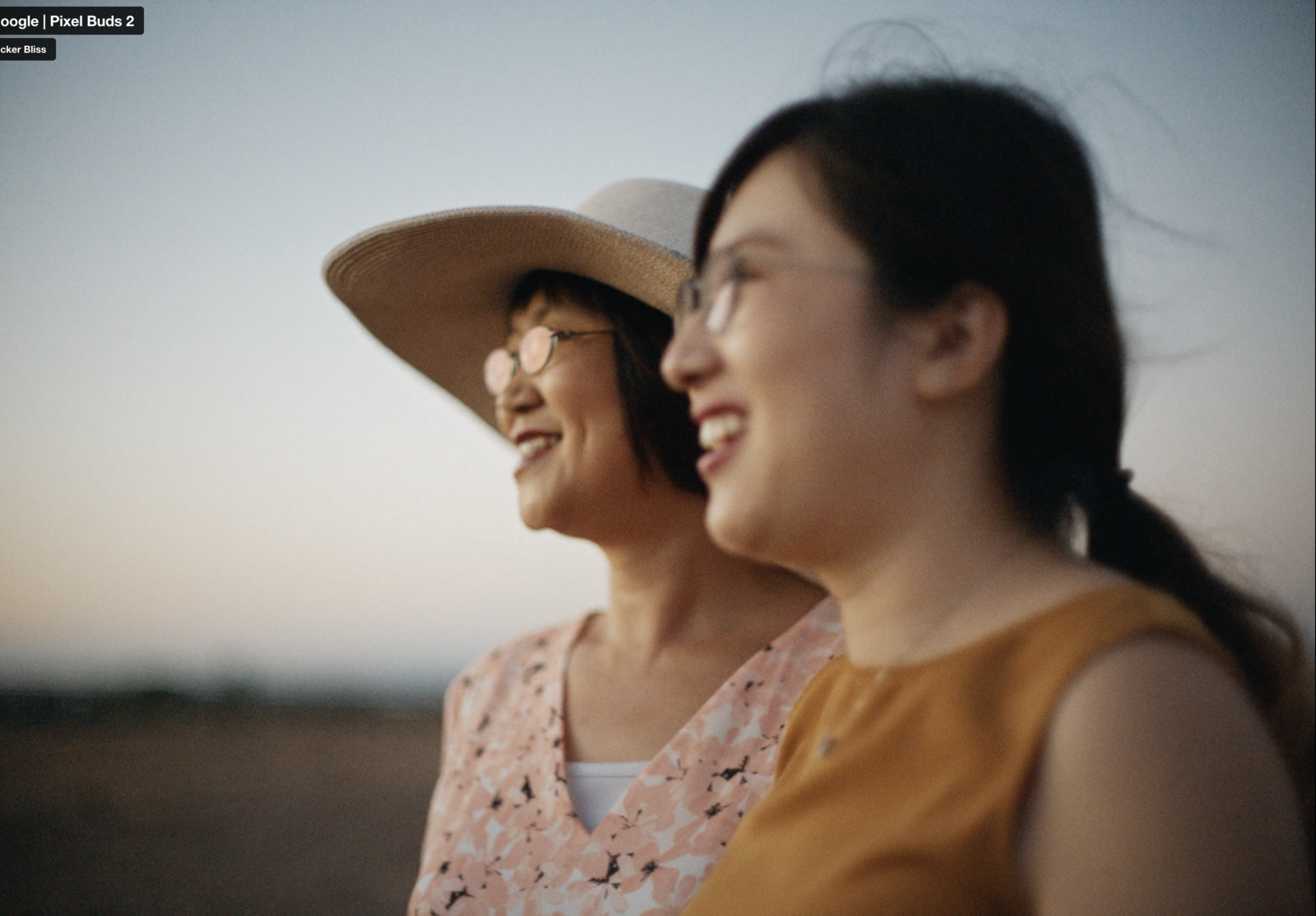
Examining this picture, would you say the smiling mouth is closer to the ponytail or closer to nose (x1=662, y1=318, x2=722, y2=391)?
nose (x1=662, y1=318, x2=722, y2=391)

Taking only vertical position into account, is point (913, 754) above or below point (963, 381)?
below

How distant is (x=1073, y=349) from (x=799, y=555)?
1.47 ft

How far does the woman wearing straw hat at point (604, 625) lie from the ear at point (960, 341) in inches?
43.4

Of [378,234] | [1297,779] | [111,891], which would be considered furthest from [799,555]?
[111,891]

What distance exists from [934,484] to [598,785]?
134cm

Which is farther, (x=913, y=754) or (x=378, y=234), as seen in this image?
(x=378, y=234)

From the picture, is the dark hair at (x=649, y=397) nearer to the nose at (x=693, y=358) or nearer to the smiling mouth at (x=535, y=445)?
the smiling mouth at (x=535, y=445)

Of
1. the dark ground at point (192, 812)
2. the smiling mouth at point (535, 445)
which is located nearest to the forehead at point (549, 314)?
the smiling mouth at point (535, 445)

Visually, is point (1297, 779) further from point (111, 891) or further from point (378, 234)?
point (111, 891)

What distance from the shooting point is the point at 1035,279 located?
43.4 inches

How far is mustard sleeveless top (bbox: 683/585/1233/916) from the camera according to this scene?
33.2 inches

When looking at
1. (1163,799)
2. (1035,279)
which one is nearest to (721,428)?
(1035,279)

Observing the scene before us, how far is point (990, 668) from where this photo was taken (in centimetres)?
95

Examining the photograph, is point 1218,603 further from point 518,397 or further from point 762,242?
point 518,397
